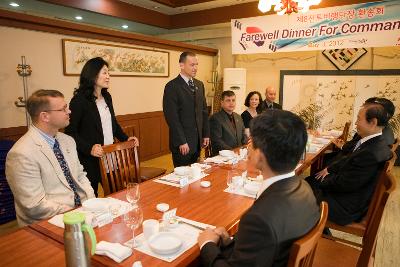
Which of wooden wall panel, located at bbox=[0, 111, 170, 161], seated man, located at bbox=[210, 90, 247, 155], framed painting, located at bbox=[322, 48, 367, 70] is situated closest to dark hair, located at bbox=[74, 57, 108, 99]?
seated man, located at bbox=[210, 90, 247, 155]

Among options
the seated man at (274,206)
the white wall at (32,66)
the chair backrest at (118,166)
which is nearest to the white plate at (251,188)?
the seated man at (274,206)

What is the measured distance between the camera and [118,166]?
89.0 inches

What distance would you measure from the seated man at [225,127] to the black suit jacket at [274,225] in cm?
218

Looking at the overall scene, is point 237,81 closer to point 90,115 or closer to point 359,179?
point 90,115

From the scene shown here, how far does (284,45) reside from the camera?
16.5 ft

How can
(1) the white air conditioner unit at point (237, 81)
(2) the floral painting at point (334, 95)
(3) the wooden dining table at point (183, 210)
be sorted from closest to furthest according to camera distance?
1. (3) the wooden dining table at point (183, 210)
2. (2) the floral painting at point (334, 95)
3. (1) the white air conditioner unit at point (237, 81)

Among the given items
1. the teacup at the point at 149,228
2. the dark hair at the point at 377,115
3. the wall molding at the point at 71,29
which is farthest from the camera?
the wall molding at the point at 71,29

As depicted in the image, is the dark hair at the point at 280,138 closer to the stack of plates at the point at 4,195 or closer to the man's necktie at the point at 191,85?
the man's necktie at the point at 191,85

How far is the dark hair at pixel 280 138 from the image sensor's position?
1035 mm

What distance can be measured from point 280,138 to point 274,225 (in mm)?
298

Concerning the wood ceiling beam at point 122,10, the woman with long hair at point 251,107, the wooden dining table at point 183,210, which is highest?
the wood ceiling beam at point 122,10

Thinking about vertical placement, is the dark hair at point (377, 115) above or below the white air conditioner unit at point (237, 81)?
below

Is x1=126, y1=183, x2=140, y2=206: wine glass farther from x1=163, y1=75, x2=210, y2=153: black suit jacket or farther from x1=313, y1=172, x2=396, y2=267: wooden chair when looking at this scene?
x1=163, y1=75, x2=210, y2=153: black suit jacket

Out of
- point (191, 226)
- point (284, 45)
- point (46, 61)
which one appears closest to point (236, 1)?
point (284, 45)
